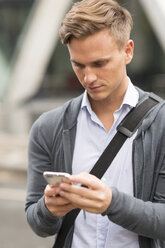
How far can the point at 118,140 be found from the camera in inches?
75.4

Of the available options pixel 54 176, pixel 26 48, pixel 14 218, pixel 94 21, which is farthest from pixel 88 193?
pixel 26 48

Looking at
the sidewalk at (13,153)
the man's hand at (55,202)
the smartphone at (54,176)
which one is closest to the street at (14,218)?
the sidewalk at (13,153)

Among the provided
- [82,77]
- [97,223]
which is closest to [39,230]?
[97,223]

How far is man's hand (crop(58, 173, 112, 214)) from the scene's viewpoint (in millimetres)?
1648

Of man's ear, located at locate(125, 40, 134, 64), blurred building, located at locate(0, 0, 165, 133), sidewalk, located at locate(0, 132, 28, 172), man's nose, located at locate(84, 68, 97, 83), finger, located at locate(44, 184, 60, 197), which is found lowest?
sidewalk, located at locate(0, 132, 28, 172)

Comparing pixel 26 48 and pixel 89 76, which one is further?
pixel 26 48

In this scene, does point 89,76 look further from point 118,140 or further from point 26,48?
point 26,48

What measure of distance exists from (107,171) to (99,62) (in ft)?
1.31

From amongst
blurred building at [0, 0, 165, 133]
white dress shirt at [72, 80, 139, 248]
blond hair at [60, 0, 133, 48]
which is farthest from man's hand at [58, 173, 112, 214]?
blurred building at [0, 0, 165, 133]

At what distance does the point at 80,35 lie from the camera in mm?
1827

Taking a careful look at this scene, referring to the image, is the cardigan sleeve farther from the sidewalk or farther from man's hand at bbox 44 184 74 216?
the sidewalk

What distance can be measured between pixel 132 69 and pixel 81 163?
74.8 ft

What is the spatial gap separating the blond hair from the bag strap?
25 cm

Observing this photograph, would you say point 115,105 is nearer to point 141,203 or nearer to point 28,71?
point 141,203
